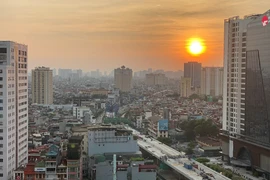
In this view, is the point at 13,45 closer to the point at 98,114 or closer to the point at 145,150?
the point at 145,150

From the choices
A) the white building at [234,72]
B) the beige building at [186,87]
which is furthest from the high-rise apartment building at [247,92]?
the beige building at [186,87]

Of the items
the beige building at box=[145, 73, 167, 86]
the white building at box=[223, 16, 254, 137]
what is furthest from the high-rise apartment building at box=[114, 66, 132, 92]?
the white building at box=[223, 16, 254, 137]

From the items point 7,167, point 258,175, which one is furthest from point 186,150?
point 7,167

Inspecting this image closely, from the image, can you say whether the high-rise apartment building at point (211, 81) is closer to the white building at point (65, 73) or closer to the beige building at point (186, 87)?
the beige building at point (186, 87)

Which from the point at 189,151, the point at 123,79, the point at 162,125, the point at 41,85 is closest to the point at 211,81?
the point at 123,79

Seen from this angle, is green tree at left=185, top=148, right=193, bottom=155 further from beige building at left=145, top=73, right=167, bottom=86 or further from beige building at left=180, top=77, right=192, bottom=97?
beige building at left=145, top=73, right=167, bottom=86

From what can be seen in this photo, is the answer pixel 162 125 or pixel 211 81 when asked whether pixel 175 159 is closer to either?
pixel 162 125
